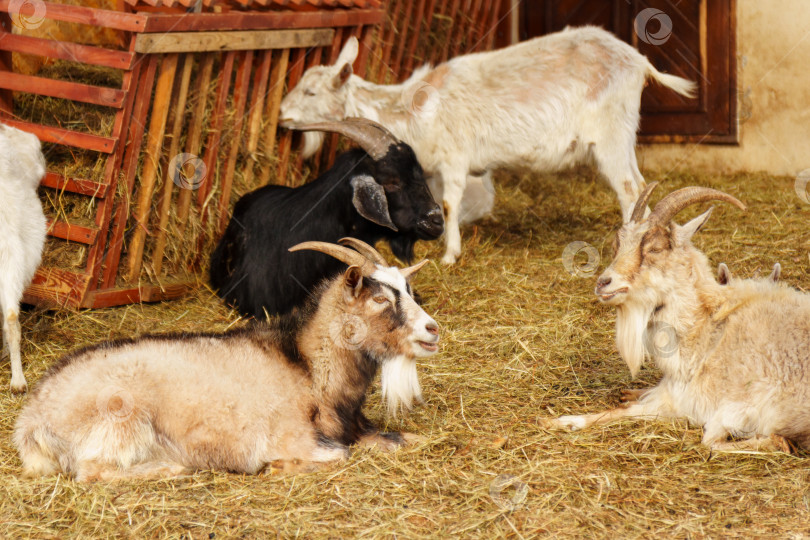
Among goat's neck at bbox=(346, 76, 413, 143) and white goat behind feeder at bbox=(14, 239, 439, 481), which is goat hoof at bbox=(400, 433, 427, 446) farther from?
goat's neck at bbox=(346, 76, 413, 143)

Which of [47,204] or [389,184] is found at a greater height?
[389,184]

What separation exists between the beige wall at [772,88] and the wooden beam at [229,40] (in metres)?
3.73

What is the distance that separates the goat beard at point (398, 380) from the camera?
383 centimetres

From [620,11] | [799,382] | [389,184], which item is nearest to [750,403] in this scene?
[799,382]

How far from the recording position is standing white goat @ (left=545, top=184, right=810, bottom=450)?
381 cm

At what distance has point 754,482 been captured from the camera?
3.47m

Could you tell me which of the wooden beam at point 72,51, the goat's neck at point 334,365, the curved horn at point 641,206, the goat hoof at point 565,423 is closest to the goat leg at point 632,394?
the goat hoof at point 565,423

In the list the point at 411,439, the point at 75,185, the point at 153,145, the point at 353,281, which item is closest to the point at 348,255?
the point at 353,281

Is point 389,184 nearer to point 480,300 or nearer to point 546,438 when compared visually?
point 480,300

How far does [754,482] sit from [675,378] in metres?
0.68

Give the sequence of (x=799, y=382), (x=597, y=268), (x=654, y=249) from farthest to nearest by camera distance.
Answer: (x=597, y=268) < (x=654, y=249) < (x=799, y=382)

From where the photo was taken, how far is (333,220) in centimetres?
576

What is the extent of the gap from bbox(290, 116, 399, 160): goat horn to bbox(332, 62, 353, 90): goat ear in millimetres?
972

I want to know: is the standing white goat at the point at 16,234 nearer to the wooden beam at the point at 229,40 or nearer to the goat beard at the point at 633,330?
the wooden beam at the point at 229,40
